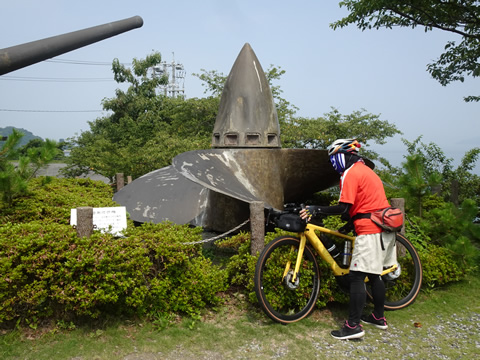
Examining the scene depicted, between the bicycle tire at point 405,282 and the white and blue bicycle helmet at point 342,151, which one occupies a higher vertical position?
the white and blue bicycle helmet at point 342,151

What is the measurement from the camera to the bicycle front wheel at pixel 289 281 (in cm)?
423

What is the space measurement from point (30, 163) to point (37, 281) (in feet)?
7.52

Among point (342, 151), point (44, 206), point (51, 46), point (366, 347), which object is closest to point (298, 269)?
point (366, 347)

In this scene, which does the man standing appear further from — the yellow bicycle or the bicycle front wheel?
the bicycle front wheel

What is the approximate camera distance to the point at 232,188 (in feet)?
17.3

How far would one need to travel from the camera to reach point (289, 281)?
4.20 m

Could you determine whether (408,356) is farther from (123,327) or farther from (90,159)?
(90,159)

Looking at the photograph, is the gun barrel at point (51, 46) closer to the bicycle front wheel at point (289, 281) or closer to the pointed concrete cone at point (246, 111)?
the pointed concrete cone at point (246, 111)

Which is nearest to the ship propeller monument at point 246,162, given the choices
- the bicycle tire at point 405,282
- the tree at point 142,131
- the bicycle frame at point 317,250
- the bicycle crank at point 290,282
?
the bicycle frame at point 317,250

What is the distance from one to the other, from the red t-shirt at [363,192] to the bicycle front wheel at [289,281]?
0.72 meters

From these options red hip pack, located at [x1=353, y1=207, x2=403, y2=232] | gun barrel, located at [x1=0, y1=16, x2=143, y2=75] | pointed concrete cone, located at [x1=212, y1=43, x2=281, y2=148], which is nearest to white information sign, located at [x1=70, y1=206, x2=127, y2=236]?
gun barrel, located at [x1=0, y1=16, x2=143, y2=75]

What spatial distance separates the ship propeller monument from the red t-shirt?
172 cm

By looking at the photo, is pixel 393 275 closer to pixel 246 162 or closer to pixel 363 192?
pixel 363 192

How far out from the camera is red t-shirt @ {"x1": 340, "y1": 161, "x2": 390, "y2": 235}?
12.9 feet
